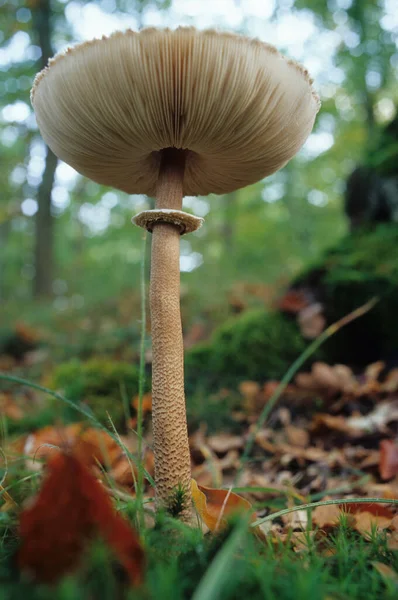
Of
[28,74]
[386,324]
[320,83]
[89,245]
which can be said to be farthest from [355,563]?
[89,245]

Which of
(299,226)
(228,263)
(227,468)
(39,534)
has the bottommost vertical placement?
(227,468)

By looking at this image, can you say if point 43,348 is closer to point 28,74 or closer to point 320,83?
point 28,74

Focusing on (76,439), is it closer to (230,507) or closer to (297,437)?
(230,507)

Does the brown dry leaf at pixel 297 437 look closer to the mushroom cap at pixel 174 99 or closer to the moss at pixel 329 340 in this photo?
→ the moss at pixel 329 340

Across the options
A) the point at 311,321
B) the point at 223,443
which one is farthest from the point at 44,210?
the point at 223,443

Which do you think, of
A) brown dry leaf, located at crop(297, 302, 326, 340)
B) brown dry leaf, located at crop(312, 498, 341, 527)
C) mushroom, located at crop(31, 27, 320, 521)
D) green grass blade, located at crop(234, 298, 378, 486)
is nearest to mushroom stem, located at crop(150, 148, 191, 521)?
mushroom, located at crop(31, 27, 320, 521)

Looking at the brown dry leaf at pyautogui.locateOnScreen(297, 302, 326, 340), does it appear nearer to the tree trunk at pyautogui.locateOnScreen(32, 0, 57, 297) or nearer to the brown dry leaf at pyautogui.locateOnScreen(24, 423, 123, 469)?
the brown dry leaf at pyautogui.locateOnScreen(24, 423, 123, 469)
